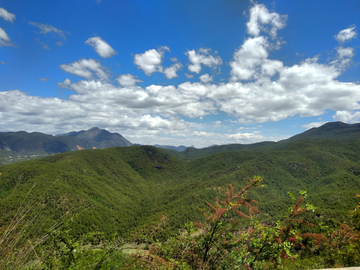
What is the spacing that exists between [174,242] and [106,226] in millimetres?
145788

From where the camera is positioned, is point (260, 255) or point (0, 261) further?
point (260, 255)

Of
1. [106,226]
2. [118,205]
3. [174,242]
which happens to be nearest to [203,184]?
[118,205]

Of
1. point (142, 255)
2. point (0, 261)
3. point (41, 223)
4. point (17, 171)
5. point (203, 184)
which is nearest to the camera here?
point (0, 261)

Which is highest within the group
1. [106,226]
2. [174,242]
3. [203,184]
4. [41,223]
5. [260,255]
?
[41,223]

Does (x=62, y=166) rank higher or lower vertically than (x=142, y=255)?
lower

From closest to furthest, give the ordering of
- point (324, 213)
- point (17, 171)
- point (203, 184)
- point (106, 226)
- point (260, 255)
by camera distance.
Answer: point (260, 255) → point (324, 213) → point (106, 226) → point (17, 171) → point (203, 184)

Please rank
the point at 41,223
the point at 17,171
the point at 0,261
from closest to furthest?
the point at 0,261
the point at 41,223
the point at 17,171

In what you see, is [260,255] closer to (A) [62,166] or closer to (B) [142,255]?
(B) [142,255]

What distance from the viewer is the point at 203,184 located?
19538 cm

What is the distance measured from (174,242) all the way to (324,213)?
99766 millimetres

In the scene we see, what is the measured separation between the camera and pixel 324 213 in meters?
75.4

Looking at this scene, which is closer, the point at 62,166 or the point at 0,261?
the point at 0,261

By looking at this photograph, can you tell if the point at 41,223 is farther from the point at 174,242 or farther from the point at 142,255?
the point at 174,242

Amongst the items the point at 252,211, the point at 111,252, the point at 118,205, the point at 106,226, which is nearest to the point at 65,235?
the point at 111,252
